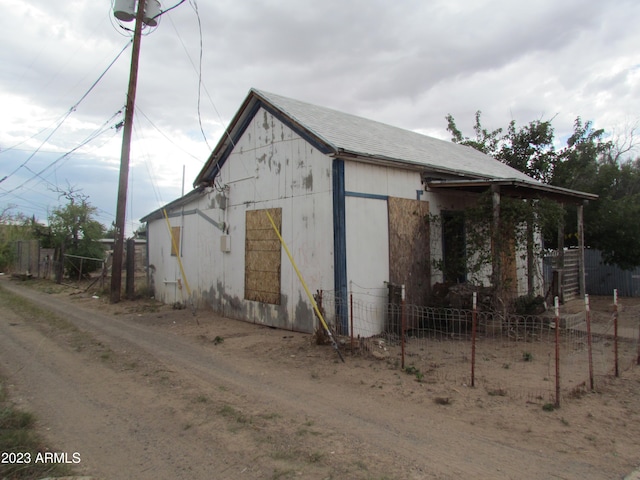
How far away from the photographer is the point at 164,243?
14.7m

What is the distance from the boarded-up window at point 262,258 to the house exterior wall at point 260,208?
18 cm

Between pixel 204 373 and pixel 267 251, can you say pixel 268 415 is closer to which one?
pixel 204 373

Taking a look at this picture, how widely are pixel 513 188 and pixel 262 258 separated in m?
6.40

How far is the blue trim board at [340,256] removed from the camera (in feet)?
27.6

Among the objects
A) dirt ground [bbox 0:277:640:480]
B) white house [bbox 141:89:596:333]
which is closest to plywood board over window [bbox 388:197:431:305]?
white house [bbox 141:89:596:333]

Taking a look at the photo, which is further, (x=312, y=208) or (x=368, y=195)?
(x=312, y=208)

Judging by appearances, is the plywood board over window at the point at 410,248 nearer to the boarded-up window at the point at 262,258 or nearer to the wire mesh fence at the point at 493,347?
the wire mesh fence at the point at 493,347

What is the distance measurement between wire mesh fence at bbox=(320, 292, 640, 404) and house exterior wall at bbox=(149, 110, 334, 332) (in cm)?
118

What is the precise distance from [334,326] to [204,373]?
2.79 meters

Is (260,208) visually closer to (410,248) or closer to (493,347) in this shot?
(410,248)

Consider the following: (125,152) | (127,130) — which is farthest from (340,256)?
(127,130)

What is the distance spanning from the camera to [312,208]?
30.0 ft

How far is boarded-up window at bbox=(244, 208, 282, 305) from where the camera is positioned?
10047 millimetres

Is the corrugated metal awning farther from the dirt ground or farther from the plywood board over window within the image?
the dirt ground
